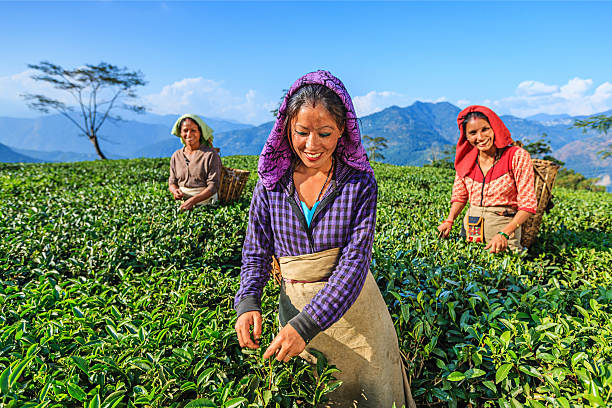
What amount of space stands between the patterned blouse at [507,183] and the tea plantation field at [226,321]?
480 mm

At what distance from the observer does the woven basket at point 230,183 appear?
16.4 feet

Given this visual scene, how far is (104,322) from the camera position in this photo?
201cm

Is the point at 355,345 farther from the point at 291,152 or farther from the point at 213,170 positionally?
the point at 213,170

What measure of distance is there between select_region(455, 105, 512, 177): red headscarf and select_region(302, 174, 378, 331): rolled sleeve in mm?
1822

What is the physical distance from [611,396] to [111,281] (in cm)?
346

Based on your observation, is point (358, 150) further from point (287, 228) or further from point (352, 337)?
point (352, 337)

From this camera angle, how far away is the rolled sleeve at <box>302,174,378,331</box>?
1.27 metres

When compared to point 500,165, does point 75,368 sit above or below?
below

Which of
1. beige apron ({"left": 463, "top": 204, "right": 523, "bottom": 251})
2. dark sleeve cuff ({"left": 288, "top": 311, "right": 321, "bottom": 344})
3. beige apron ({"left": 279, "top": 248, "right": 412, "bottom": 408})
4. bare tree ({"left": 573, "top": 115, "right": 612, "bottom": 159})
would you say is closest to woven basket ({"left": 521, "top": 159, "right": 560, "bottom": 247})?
beige apron ({"left": 463, "top": 204, "right": 523, "bottom": 251})

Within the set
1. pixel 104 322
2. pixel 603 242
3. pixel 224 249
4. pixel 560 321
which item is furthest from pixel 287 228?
pixel 603 242

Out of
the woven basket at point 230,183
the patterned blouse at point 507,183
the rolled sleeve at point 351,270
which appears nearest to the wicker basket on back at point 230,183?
the woven basket at point 230,183

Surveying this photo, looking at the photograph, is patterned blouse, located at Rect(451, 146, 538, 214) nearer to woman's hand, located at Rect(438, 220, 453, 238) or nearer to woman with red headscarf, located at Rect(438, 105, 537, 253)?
woman with red headscarf, located at Rect(438, 105, 537, 253)

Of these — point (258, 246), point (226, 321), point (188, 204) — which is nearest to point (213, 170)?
point (188, 204)

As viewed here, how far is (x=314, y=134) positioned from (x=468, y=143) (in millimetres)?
2310
